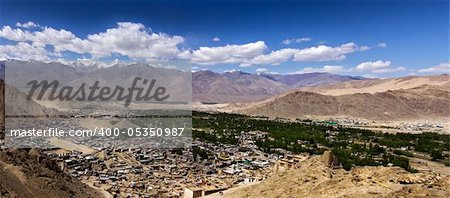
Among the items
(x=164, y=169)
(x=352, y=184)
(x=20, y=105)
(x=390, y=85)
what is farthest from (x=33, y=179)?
(x=390, y=85)

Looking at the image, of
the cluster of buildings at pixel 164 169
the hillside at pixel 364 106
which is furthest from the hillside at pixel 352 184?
the hillside at pixel 364 106

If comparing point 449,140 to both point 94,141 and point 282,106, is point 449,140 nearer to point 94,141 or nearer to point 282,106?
point 94,141

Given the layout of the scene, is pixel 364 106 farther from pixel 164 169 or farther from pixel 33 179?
pixel 33 179

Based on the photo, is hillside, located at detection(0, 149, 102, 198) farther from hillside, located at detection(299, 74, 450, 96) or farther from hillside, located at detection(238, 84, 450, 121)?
hillside, located at detection(299, 74, 450, 96)

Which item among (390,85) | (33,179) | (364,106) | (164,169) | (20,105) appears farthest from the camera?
(390,85)

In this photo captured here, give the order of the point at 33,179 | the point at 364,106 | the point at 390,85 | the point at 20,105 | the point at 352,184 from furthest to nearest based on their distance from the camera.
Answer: the point at 390,85, the point at 364,106, the point at 20,105, the point at 33,179, the point at 352,184

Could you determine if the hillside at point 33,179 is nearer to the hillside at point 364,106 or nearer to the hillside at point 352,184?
the hillside at point 352,184

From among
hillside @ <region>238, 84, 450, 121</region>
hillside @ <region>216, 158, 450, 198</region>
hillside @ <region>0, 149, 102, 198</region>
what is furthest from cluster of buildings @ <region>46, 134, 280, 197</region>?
hillside @ <region>238, 84, 450, 121</region>
